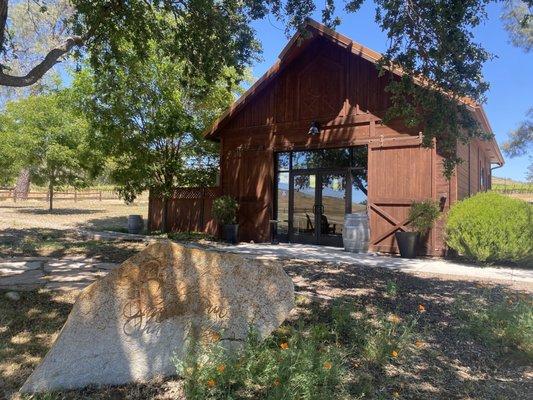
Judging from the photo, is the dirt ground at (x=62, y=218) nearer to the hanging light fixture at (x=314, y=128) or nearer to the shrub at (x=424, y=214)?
the hanging light fixture at (x=314, y=128)

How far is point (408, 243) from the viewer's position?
32.1 ft

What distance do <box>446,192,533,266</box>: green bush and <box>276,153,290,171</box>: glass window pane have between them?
5377 mm

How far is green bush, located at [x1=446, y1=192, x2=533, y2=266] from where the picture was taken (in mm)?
8258

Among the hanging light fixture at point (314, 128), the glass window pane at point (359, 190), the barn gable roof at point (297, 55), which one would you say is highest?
the barn gable roof at point (297, 55)

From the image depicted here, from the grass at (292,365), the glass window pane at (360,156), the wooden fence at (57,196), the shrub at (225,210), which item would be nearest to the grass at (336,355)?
the grass at (292,365)

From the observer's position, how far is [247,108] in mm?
13039

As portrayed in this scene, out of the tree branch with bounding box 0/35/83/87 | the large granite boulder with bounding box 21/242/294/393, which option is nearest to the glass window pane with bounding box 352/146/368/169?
the tree branch with bounding box 0/35/83/87

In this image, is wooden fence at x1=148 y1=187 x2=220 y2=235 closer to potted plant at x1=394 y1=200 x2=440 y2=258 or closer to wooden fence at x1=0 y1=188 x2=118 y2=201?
potted plant at x1=394 y1=200 x2=440 y2=258

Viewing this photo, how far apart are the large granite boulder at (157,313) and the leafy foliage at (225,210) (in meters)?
8.97

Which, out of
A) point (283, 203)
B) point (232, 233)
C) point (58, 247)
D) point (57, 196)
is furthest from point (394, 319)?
point (57, 196)

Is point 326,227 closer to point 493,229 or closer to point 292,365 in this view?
point 493,229

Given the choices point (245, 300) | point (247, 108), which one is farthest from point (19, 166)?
point (245, 300)

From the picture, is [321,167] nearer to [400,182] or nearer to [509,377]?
[400,182]

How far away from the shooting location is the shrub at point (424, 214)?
31.0 ft
